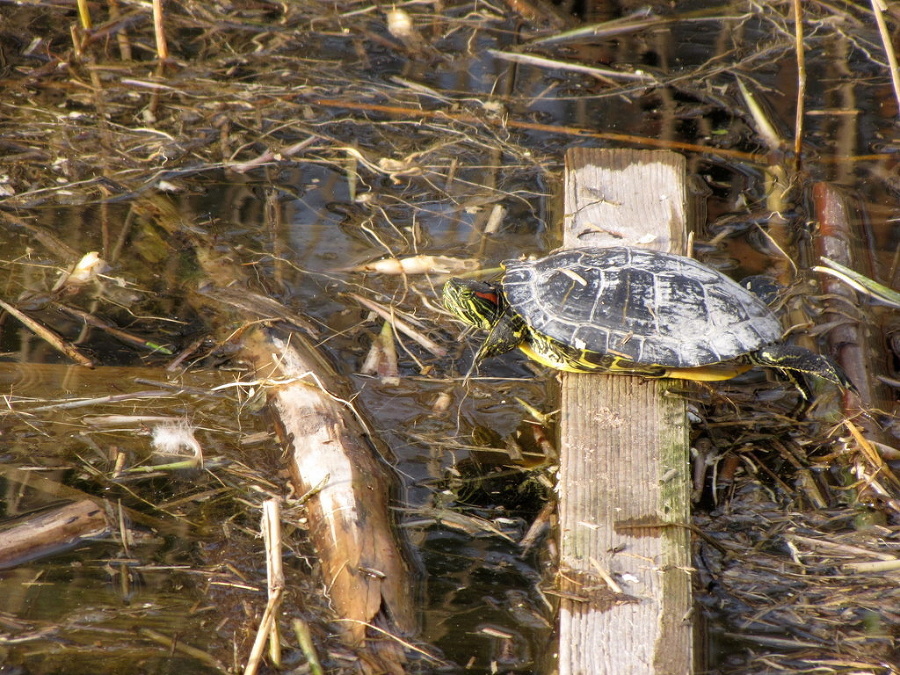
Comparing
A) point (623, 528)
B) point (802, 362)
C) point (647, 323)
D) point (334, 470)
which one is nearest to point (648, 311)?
point (647, 323)

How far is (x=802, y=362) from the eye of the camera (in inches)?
109

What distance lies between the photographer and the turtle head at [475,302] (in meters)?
3.01

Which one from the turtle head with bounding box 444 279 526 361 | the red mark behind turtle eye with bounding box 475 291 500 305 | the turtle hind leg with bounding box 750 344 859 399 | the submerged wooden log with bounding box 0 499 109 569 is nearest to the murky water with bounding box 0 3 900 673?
the submerged wooden log with bounding box 0 499 109 569

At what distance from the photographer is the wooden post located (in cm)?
197

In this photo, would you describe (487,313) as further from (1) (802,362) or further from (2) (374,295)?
(1) (802,362)

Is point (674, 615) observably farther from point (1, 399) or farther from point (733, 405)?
point (1, 399)

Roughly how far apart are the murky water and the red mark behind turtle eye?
0.31 meters

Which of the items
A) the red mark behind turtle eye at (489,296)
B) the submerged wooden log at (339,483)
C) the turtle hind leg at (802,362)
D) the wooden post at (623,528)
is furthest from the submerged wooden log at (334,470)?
the turtle hind leg at (802,362)

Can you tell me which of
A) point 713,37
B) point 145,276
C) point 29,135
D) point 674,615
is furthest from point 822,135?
point 29,135

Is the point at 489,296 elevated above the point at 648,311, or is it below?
below

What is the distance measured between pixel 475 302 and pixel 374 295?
23.8 inches

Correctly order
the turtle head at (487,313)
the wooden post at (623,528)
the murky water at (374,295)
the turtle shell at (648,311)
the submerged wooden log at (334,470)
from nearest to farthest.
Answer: the wooden post at (623,528), the submerged wooden log at (334,470), the murky water at (374,295), the turtle shell at (648,311), the turtle head at (487,313)

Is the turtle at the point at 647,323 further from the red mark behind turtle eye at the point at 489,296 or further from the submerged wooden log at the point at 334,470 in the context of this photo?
the submerged wooden log at the point at 334,470

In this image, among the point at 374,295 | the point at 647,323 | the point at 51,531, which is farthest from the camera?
the point at 374,295
